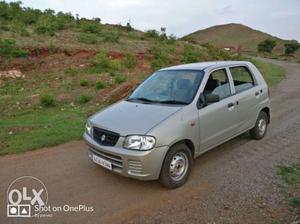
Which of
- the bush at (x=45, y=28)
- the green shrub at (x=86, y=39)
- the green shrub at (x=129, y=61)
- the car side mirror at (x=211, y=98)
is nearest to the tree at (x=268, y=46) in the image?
the bush at (x=45, y=28)

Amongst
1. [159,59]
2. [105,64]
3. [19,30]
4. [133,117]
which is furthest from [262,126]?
[19,30]

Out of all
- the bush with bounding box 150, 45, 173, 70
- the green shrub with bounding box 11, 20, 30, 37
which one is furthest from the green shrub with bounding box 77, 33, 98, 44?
the bush with bounding box 150, 45, 173, 70

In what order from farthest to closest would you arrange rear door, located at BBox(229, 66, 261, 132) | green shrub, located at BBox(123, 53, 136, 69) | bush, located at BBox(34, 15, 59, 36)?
1. bush, located at BBox(34, 15, 59, 36)
2. green shrub, located at BBox(123, 53, 136, 69)
3. rear door, located at BBox(229, 66, 261, 132)

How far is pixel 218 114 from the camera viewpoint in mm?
4875

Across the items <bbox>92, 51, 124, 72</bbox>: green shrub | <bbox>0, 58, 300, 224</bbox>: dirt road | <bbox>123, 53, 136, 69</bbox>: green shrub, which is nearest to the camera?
<bbox>0, 58, 300, 224</bbox>: dirt road

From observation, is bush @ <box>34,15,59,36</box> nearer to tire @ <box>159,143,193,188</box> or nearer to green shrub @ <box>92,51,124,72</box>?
green shrub @ <box>92,51,124,72</box>

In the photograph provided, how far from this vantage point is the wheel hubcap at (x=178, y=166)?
13.9ft

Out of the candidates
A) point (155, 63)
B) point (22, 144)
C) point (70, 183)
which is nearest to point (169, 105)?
point (70, 183)

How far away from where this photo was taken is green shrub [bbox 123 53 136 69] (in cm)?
1500

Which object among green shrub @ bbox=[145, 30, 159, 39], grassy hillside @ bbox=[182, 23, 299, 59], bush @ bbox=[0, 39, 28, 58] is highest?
grassy hillside @ bbox=[182, 23, 299, 59]

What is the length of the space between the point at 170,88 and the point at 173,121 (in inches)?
39.6

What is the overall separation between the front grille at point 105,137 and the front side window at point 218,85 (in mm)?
1638

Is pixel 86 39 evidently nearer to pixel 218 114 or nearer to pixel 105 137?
pixel 218 114

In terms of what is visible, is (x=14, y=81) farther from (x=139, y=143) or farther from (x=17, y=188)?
(x=139, y=143)
